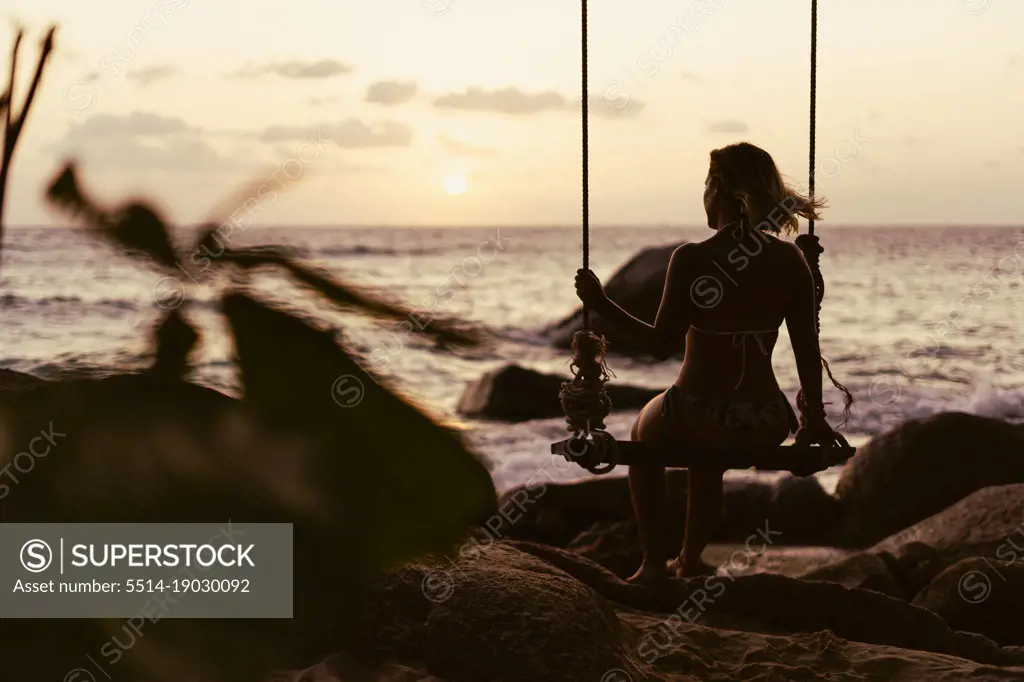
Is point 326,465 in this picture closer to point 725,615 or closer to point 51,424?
point 51,424

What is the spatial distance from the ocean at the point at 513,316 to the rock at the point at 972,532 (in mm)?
2455

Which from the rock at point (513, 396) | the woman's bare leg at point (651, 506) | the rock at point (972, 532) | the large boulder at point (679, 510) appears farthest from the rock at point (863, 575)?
the rock at point (513, 396)

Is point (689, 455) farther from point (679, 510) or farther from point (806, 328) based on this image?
point (679, 510)

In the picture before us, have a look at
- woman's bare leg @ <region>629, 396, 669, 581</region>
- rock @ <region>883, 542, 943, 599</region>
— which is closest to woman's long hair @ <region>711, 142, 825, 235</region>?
woman's bare leg @ <region>629, 396, 669, 581</region>

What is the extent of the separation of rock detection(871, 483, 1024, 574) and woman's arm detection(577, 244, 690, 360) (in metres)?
2.65

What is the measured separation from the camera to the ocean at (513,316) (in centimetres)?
52

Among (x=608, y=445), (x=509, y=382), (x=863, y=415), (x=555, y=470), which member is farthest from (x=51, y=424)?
(x=863, y=415)

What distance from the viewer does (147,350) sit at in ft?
1.66

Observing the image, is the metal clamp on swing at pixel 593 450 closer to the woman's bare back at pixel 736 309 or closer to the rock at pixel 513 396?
the woman's bare back at pixel 736 309

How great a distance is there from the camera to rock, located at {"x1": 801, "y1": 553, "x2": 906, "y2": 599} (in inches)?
202

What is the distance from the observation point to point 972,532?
18.7ft

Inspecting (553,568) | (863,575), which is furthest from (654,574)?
(863,575)

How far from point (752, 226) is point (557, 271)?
33309 millimetres

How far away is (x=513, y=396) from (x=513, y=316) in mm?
11150
